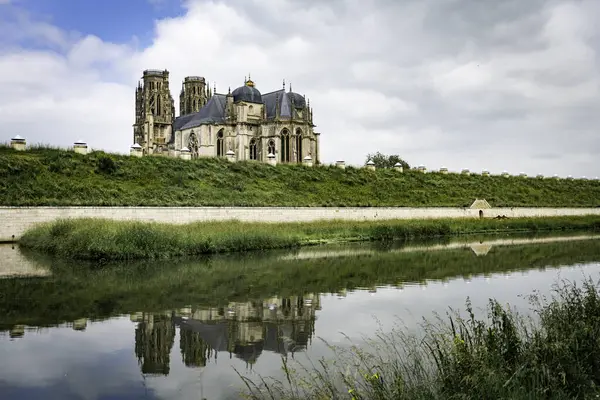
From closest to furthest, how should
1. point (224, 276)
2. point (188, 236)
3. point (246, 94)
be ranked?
1. point (224, 276)
2. point (188, 236)
3. point (246, 94)

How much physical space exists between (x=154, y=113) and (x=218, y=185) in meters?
39.0

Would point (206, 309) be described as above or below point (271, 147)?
below

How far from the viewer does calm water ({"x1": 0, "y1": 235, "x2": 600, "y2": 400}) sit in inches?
337

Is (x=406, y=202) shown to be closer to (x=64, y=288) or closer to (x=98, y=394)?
(x=64, y=288)

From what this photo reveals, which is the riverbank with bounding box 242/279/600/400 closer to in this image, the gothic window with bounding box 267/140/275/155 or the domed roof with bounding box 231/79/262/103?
the gothic window with bounding box 267/140/275/155

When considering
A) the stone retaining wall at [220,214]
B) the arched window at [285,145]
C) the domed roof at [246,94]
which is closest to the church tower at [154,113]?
the domed roof at [246,94]

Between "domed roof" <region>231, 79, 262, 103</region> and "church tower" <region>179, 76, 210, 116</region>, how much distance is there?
20.8m

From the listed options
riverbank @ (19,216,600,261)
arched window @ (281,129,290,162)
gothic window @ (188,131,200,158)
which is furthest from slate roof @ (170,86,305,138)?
riverbank @ (19,216,600,261)

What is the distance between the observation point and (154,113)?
77.1m

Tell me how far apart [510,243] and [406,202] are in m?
15.8

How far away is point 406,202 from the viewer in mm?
48625

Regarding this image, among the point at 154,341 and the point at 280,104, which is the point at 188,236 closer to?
the point at 154,341

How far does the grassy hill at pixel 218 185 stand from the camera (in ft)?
113

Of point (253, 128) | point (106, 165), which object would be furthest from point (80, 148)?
point (253, 128)
